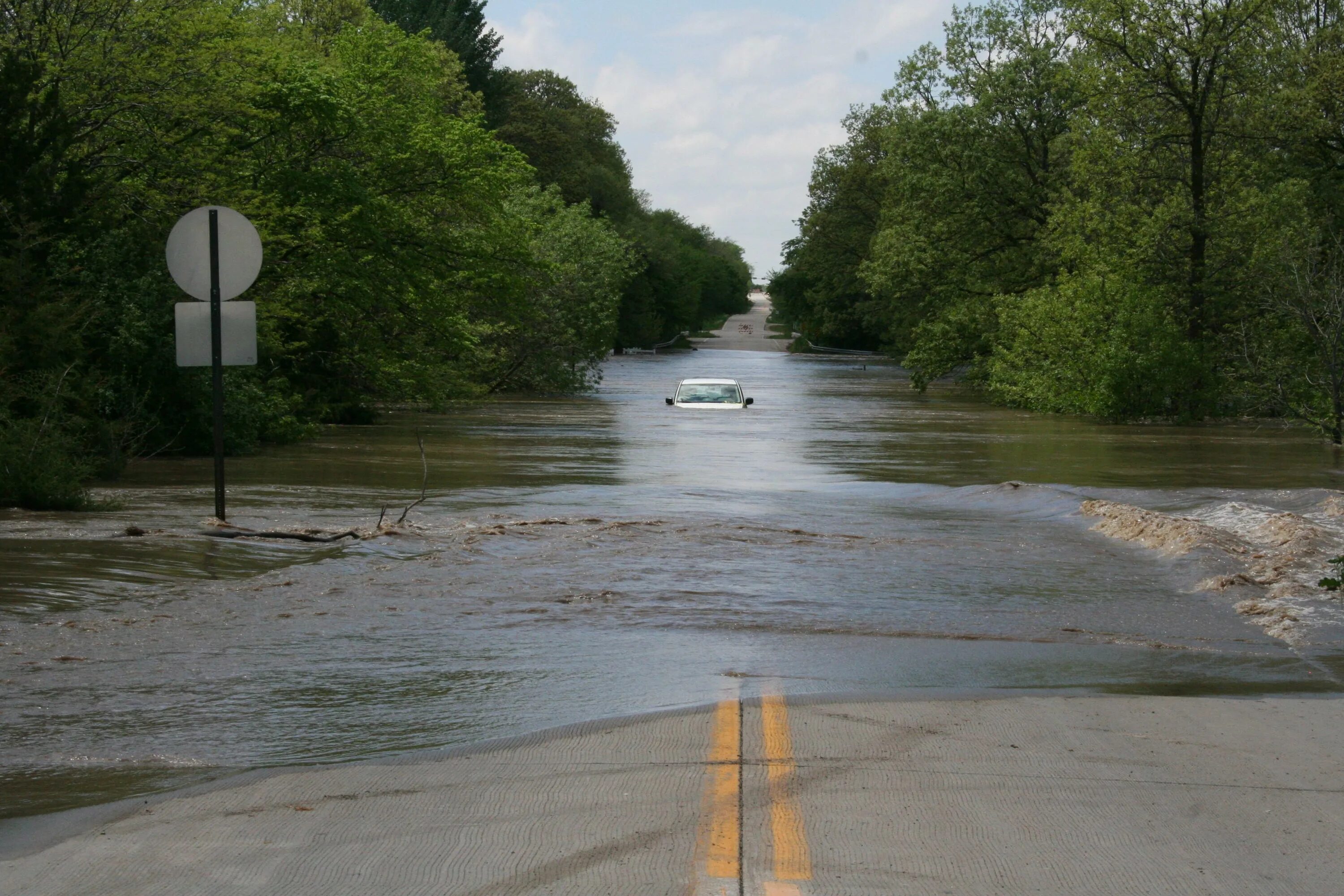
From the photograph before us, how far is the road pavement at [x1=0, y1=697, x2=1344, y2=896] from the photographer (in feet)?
15.6

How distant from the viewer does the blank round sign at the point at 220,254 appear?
41.0ft

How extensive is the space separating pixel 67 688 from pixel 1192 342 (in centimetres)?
3465

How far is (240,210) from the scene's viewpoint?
25.6 meters

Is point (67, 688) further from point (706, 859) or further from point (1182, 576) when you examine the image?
point (1182, 576)

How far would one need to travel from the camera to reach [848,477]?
2131 cm

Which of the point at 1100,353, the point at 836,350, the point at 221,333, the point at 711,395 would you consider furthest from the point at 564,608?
the point at 836,350

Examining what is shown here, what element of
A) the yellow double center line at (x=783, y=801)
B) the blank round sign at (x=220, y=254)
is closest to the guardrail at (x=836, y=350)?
the blank round sign at (x=220, y=254)

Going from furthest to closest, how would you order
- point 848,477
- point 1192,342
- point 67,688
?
point 1192,342 → point 848,477 → point 67,688

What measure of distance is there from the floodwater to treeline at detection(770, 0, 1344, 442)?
55.7ft

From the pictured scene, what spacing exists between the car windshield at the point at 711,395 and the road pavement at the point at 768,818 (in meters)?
33.5

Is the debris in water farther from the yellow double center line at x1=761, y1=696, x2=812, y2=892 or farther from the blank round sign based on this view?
the blank round sign

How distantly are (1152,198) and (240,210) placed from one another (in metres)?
25.9

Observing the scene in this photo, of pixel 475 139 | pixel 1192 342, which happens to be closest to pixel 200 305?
pixel 475 139

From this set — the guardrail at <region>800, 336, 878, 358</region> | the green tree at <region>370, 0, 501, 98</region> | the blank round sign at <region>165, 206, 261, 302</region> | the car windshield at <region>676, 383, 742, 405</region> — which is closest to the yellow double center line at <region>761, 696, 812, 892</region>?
the blank round sign at <region>165, 206, 261, 302</region>
